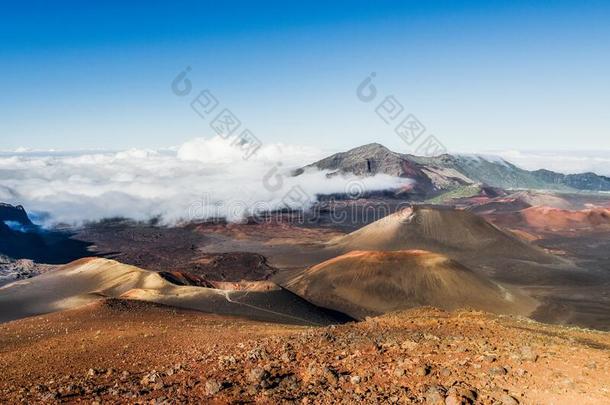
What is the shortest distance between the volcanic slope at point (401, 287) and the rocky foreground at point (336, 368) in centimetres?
4301

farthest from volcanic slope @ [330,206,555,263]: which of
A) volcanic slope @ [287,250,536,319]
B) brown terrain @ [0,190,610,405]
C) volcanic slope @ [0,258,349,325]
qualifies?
volcanic slope @ [0,258,349,325]

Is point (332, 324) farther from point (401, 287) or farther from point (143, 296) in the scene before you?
point (401, 287)

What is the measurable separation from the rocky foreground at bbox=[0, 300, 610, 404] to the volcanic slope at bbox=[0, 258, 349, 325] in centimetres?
2168

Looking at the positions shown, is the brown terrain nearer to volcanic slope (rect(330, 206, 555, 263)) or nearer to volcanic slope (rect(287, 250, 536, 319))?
volcanic slope (rect(287, 250, 536, 319))

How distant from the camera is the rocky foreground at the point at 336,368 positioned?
979cm

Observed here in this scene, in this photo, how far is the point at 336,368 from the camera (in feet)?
37.6

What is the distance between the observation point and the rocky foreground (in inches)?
385

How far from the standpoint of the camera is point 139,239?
15950cm

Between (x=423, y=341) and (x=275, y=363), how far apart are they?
13.8 ft

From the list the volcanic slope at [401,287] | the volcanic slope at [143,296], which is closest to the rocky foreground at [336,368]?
the volcanic slope at [143,296]

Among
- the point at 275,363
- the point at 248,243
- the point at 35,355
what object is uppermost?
the point at 275,363

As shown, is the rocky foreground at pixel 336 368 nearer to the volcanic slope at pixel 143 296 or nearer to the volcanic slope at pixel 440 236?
the volcanic slope at pixel 143 296

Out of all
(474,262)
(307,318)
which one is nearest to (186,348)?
(307,318)

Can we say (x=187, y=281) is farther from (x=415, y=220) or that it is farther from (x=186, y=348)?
(x=415, y=220)
